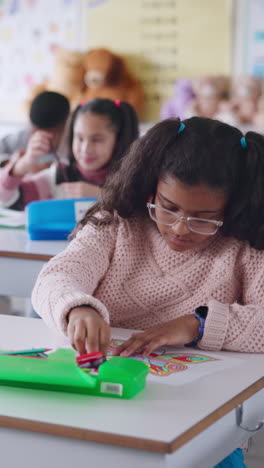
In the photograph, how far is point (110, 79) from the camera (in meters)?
3.90

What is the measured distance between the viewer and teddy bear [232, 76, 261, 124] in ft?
12.0

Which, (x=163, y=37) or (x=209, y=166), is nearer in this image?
(x=209, y=166)

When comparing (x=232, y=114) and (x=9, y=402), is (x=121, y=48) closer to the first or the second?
(x=232, y=114)

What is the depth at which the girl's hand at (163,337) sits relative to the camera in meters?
1.13

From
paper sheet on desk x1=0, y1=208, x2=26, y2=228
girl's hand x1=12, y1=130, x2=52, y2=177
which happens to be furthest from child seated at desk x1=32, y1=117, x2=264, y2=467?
girl's hand x1=12, y1=130, x2=52, y2=177

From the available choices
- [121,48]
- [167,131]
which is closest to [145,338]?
[167,131]

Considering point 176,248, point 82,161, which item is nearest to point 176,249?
point 176,248

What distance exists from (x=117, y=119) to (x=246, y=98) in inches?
50.7

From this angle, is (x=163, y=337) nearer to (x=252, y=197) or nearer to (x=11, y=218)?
(x=252, y=197)

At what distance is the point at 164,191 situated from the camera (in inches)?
50.6

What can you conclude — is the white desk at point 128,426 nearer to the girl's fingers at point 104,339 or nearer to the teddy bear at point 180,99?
the girl's fingers at point 104,339

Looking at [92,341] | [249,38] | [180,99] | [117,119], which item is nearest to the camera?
[92,341]

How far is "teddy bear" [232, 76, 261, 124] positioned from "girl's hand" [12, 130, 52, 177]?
1.27 metres

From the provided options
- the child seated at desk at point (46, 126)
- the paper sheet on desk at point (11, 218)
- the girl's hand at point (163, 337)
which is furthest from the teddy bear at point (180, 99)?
the girl's hand at point (163, 337)
